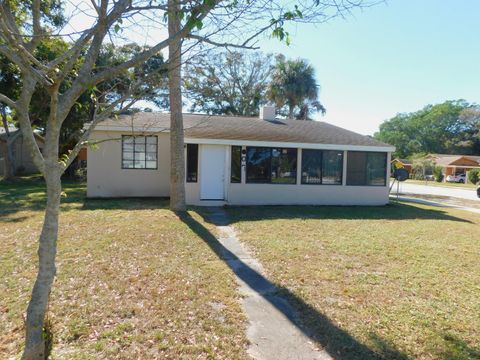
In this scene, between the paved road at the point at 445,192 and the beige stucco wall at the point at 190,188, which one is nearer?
the beige stucco wall at the point at 190,188

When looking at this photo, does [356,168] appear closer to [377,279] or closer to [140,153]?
[140,153]

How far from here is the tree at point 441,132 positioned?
2660 inches

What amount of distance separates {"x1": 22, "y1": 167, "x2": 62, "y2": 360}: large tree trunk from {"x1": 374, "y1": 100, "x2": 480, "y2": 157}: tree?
251 feet

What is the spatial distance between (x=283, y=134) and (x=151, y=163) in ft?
18.9

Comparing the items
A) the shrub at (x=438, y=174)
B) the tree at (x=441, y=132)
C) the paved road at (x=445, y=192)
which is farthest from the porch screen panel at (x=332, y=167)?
the tree at (x=441, y=132)

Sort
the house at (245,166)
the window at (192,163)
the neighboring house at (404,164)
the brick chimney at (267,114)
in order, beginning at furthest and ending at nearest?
the neighboring house at (404,164)
the brick chimney at (267,114)
the house at (245,166)
the window at (192,163)

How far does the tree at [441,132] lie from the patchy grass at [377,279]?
6662 cm

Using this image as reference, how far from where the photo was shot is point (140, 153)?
589 inches

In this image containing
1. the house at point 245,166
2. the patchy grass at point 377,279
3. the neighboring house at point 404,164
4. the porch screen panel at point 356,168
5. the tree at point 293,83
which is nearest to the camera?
the patchy grass at point 377,279

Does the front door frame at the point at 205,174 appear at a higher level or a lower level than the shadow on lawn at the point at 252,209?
higher

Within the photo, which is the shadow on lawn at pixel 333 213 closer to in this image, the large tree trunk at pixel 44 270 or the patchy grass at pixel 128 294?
the patchy grass at pixel 128 294

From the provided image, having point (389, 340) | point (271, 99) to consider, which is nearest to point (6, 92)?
point (271, 99)

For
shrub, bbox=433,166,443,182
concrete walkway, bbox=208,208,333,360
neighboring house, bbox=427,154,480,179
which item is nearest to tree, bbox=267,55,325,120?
concrete walkway, bbox=208,208,333,360

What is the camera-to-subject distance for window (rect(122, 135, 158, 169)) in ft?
48.3
